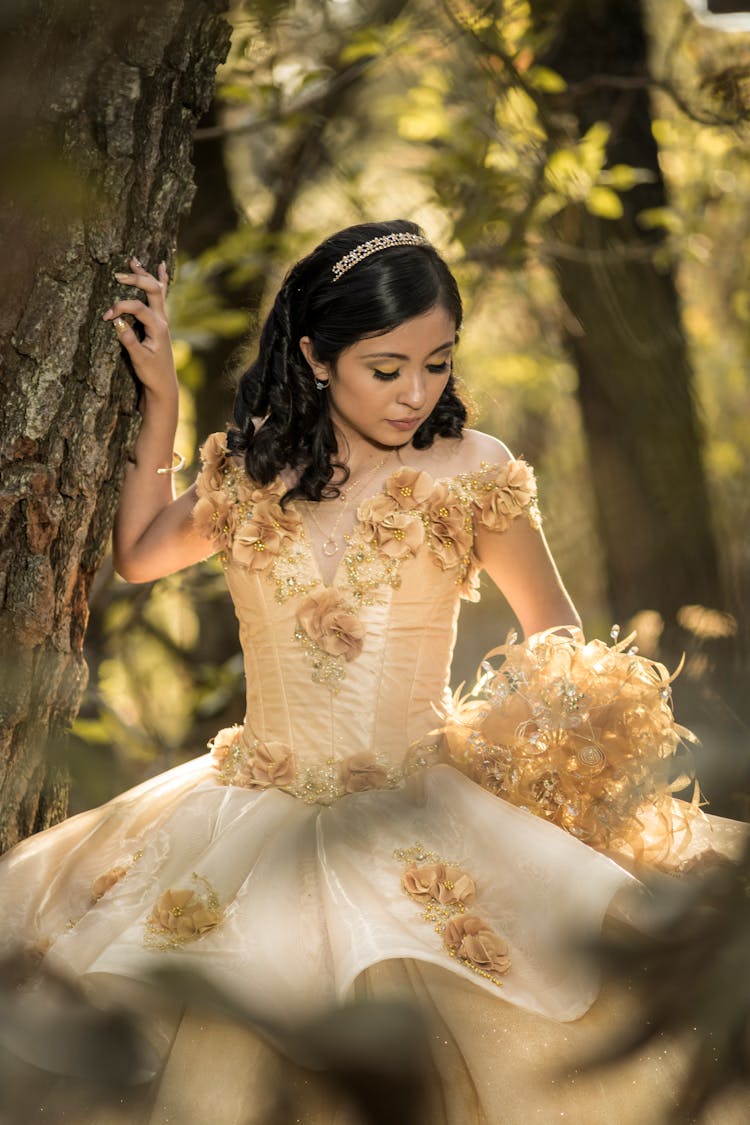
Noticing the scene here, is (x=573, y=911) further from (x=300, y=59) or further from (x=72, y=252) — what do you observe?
(x=300, y=59)

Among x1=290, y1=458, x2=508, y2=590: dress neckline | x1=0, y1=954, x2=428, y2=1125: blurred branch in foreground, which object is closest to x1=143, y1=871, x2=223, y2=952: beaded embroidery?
x1=290, y1=458, x2=508, y2=590: dress neckline

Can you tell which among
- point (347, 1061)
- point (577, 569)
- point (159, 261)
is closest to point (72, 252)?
point (159, 261)

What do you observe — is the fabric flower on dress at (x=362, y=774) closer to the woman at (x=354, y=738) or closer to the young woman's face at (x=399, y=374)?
the woman at (x=354, y=738)

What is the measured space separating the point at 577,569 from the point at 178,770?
3.41 metres

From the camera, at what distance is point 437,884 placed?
1.80 m

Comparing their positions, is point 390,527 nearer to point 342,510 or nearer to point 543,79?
point 342,510

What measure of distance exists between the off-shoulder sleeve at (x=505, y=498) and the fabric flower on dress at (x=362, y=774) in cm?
58

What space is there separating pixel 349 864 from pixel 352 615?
2.65 ft

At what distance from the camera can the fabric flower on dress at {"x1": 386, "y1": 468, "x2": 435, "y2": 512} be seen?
7.94 feet

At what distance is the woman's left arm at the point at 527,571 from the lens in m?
2.49

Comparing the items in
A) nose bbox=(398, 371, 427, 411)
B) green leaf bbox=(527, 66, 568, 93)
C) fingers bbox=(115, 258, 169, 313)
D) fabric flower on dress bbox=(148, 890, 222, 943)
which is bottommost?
fabric flower on dress bbox=(148, 890, 222, 943)

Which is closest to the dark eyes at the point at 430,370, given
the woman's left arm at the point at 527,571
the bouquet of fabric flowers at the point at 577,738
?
the woman's left arm at the point at 527,571

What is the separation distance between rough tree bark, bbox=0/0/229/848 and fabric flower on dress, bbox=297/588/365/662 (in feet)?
1.49

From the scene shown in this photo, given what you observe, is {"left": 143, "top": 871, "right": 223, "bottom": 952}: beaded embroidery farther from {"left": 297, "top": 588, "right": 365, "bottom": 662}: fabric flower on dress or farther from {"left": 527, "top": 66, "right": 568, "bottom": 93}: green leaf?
{"left": 527, "top": 66, "right": 568, "bottom": 93}: green leaf
